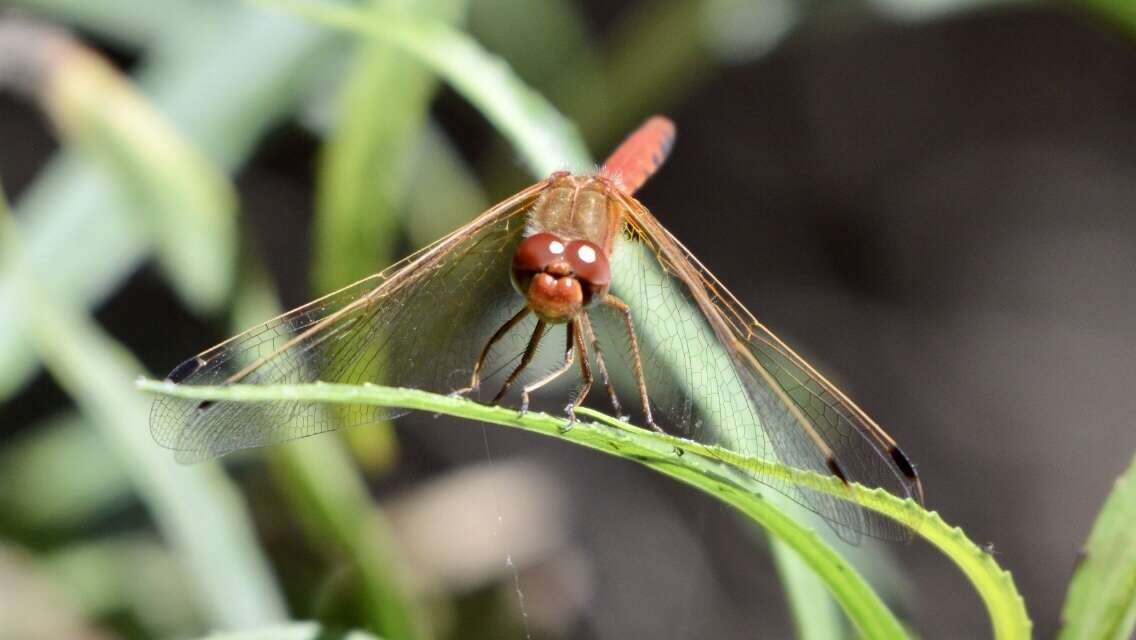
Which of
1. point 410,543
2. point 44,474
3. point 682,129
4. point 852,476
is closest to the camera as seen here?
point 852,476

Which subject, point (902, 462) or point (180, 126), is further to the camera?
point (180, 126)

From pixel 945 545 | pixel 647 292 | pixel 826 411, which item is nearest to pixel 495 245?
pixel 647 292

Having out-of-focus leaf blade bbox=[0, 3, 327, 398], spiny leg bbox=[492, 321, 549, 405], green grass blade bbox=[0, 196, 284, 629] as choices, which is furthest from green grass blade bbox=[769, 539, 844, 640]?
out-of-focus leaf blade bbox=[0, 3, 327, 398]

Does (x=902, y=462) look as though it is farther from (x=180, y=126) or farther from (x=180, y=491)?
(x=180, y=126)

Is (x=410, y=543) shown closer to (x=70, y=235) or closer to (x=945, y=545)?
(x=70, y=235)

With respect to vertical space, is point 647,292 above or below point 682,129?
below

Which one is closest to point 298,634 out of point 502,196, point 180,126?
point 180,126

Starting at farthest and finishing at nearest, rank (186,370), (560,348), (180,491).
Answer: (180,491), (560,348), (186,370)
